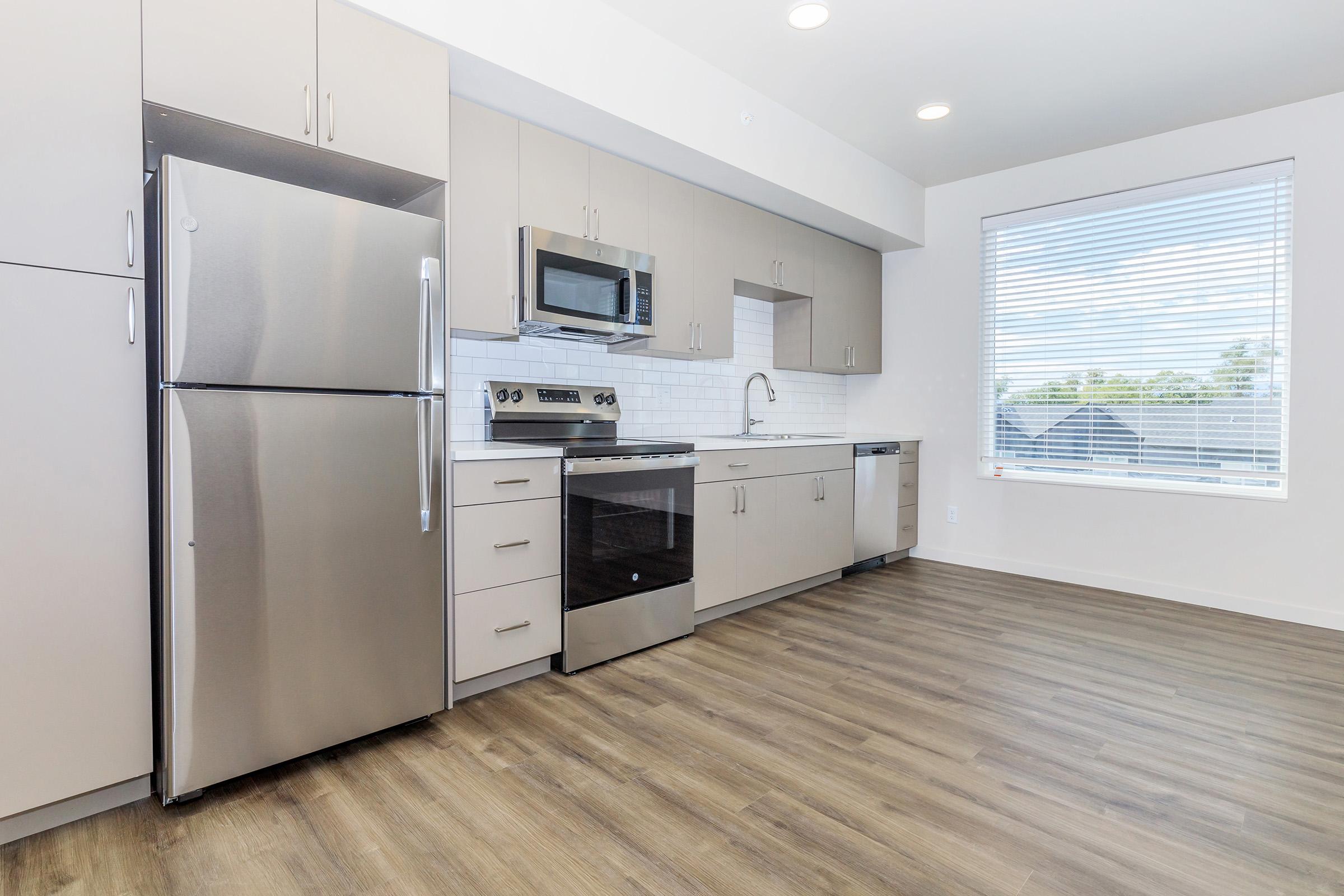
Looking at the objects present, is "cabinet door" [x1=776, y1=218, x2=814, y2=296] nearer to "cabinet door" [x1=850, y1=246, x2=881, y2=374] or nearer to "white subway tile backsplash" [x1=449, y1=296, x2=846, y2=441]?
"white subway tile backsplash" [x1=449, y1=296, x2=846, y2=441]

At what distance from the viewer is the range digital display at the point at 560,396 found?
314 centimetres

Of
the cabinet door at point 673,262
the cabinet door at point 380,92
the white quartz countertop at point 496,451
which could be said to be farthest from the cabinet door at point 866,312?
the cabinet door at point 380,92

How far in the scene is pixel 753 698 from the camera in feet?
8.18

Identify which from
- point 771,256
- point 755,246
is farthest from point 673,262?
point 771,256

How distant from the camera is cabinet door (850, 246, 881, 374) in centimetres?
480

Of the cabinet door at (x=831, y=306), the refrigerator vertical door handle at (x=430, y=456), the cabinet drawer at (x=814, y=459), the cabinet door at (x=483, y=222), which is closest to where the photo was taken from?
the refrigerator vertical door handle at (x=430, y=456)

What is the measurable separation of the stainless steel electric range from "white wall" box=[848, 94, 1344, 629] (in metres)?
2.45

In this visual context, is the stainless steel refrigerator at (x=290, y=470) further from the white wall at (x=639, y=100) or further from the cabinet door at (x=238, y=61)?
the white wall at (x=639, y=100)

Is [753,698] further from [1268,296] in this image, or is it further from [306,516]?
[1268,296]

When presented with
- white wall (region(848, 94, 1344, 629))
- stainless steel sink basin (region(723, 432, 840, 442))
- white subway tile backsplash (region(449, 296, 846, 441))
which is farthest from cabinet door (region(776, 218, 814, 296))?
white wall (region(848, 94, 1344, 629))

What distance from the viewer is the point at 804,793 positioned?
1.87 m

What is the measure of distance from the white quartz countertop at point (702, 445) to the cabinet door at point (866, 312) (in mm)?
521

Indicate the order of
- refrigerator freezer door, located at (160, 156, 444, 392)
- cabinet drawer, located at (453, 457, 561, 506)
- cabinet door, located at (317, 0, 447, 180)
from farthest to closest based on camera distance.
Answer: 1. cabinet drawer, located at (453, 457, 561, 506)
2. cabinet door, located at (317, 0, 447, 180)
3. refrigerator freezer door, located at (160, 156, 444, 392)

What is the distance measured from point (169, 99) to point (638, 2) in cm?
171
